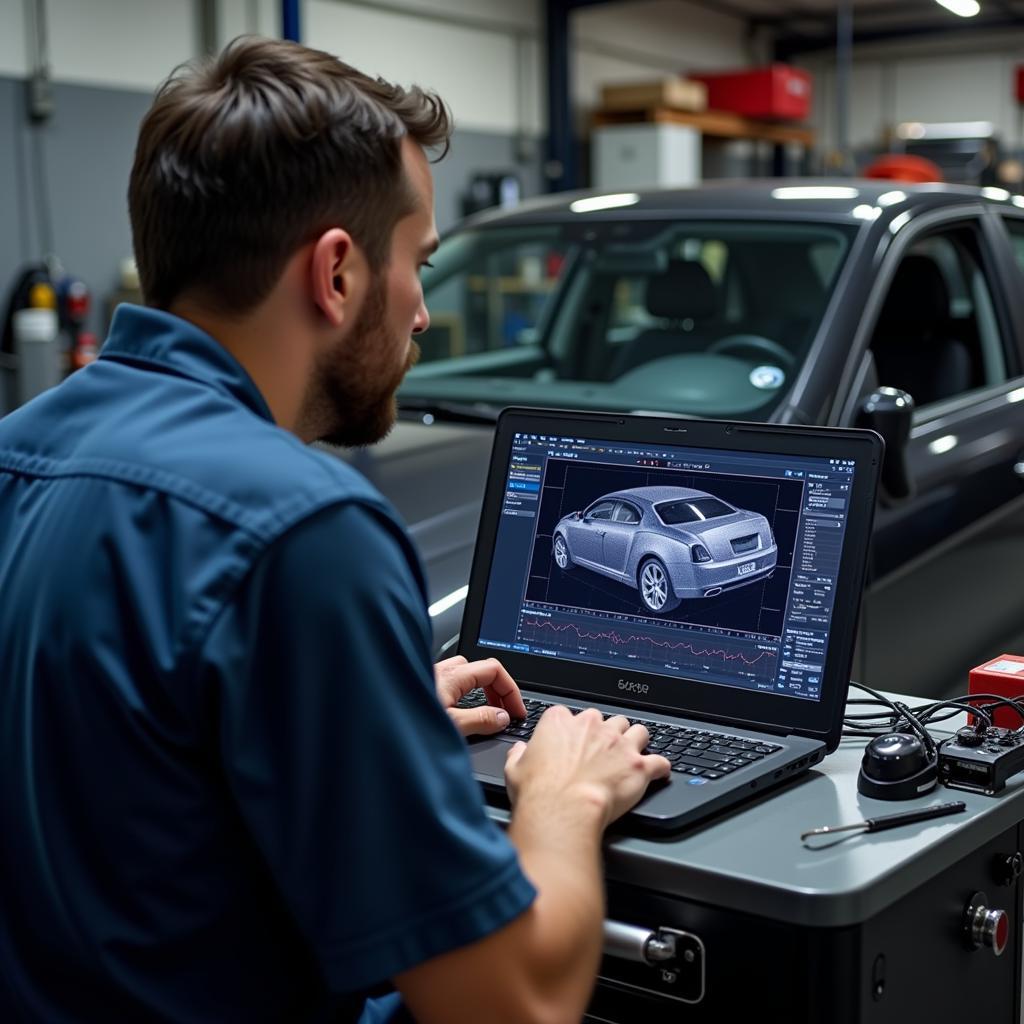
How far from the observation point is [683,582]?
152 centimetres

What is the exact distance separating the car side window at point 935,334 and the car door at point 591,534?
2.02 m

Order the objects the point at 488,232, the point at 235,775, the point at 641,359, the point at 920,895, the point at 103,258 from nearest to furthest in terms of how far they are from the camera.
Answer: the point at 235,775 → the point at 920,895 → the point at 641,359 → the point at 488,232 → the point at 103,258

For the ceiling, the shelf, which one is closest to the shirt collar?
the shelf

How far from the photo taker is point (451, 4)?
9.09m

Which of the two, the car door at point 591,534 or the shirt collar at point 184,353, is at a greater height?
the shirt collar at point 184,353

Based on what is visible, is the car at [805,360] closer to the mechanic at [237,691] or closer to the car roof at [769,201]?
the car roof at [769,201]

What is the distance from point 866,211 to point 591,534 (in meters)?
1.54

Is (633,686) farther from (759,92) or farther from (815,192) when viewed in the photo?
(759,92)

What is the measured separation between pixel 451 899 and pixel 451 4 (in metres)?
8.90

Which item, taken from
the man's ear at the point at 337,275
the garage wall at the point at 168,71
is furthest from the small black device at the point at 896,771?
the garage wall at the point at 168,71

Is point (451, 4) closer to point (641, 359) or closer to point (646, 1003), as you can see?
point (641, 359)

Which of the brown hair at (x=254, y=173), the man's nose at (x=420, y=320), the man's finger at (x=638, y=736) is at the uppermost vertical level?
the brown hair at (x=254, y=173)

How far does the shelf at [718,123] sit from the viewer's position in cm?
988

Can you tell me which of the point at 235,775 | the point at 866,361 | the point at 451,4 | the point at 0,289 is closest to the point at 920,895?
the point at 235,775
